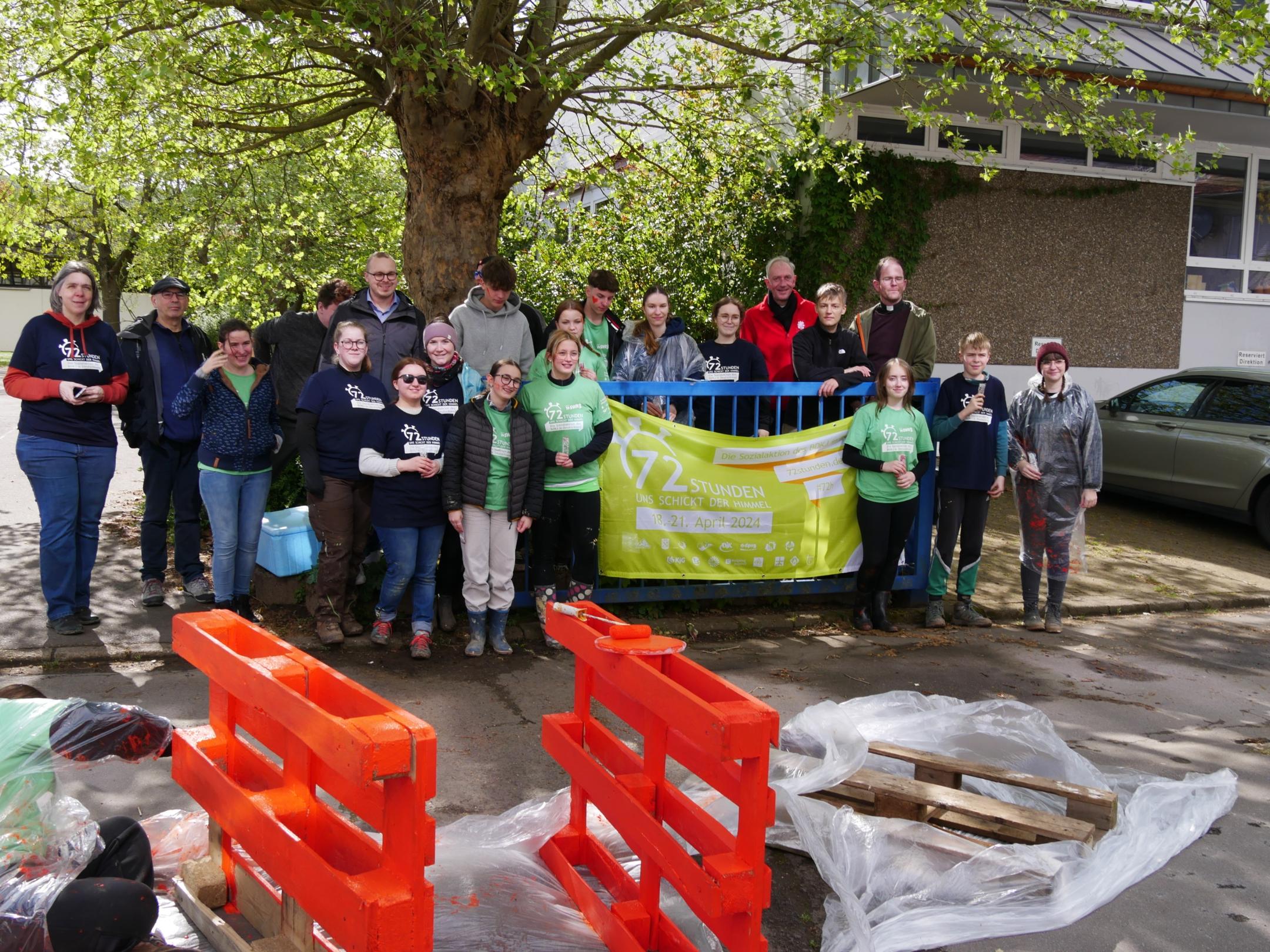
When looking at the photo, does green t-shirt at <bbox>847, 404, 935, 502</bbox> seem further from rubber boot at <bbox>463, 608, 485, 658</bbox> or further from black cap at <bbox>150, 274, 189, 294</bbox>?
black cap at <bbox>150, 274, 189, 294</bbox>

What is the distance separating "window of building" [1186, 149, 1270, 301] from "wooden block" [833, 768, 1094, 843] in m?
13.4

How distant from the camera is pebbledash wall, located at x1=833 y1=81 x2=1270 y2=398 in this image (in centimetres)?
1374

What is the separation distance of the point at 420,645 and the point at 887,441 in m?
3.39

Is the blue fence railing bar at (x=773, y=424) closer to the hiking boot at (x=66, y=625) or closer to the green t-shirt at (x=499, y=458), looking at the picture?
the green t-shirt at (x=499, y=458)

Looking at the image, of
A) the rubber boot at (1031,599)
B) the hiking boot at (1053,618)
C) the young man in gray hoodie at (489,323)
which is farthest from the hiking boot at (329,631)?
the hiking boot at (1053,618)

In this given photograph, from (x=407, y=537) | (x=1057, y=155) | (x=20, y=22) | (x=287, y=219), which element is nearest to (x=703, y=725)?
(x=407, y=537)

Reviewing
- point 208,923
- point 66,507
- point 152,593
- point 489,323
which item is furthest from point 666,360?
point 208,923

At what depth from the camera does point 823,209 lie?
1294 cm

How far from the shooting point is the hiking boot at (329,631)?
21.0 feet

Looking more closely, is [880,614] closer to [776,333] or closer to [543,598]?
[776,333]

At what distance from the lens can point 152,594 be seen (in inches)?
273

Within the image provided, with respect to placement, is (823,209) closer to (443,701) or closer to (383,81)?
(383,81)

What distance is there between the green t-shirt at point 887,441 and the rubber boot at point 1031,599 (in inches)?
46.1

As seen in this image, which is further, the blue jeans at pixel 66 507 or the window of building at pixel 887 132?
the window of building at pixel 887 132
